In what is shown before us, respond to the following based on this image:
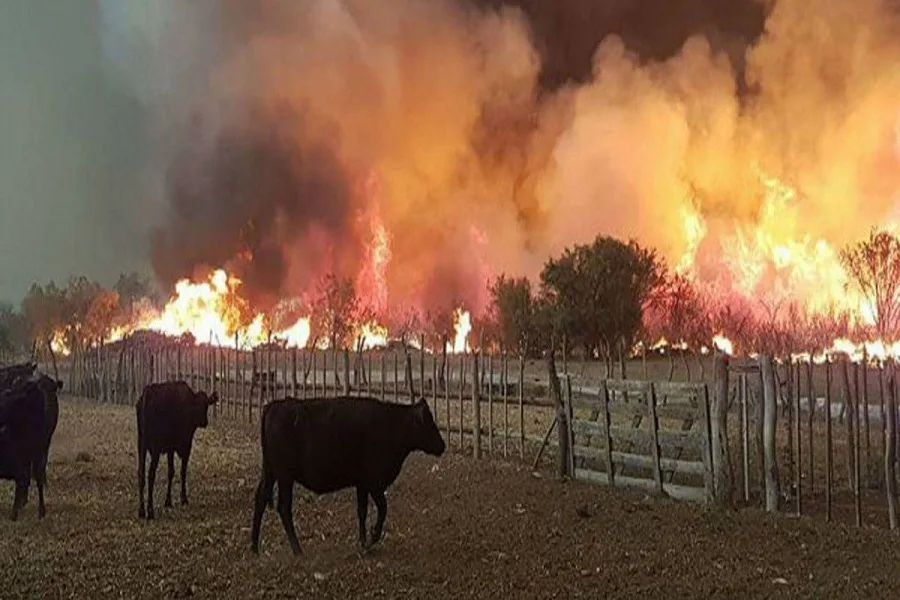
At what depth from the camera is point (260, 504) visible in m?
10.7

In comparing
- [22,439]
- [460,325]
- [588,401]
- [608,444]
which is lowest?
[608,444]

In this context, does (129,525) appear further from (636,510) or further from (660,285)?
(660,285)

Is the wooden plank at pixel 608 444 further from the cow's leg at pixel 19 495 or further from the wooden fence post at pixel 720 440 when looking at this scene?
the cow's leg at pixel 19 495

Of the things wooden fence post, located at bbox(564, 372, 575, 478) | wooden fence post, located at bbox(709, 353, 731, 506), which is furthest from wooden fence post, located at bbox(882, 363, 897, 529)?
wooden fence post, located at bbox(564, 372, 575, 478)

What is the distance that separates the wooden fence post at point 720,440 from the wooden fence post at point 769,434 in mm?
519

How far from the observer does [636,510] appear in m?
13.0

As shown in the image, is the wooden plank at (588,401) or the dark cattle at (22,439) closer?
the dark cattle at (22,439)

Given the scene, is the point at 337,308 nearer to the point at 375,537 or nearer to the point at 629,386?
the point at 629,386

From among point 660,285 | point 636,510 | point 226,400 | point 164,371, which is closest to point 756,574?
point 636,510

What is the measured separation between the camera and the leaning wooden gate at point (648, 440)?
13992 mm

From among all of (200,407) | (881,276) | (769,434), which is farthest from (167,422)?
(881,276)

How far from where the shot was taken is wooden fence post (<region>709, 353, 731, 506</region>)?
13.5m

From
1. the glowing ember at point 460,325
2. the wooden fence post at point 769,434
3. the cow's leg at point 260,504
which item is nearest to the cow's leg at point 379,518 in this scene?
the cow's leg at point 260,504

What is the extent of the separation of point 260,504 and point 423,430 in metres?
2.09
